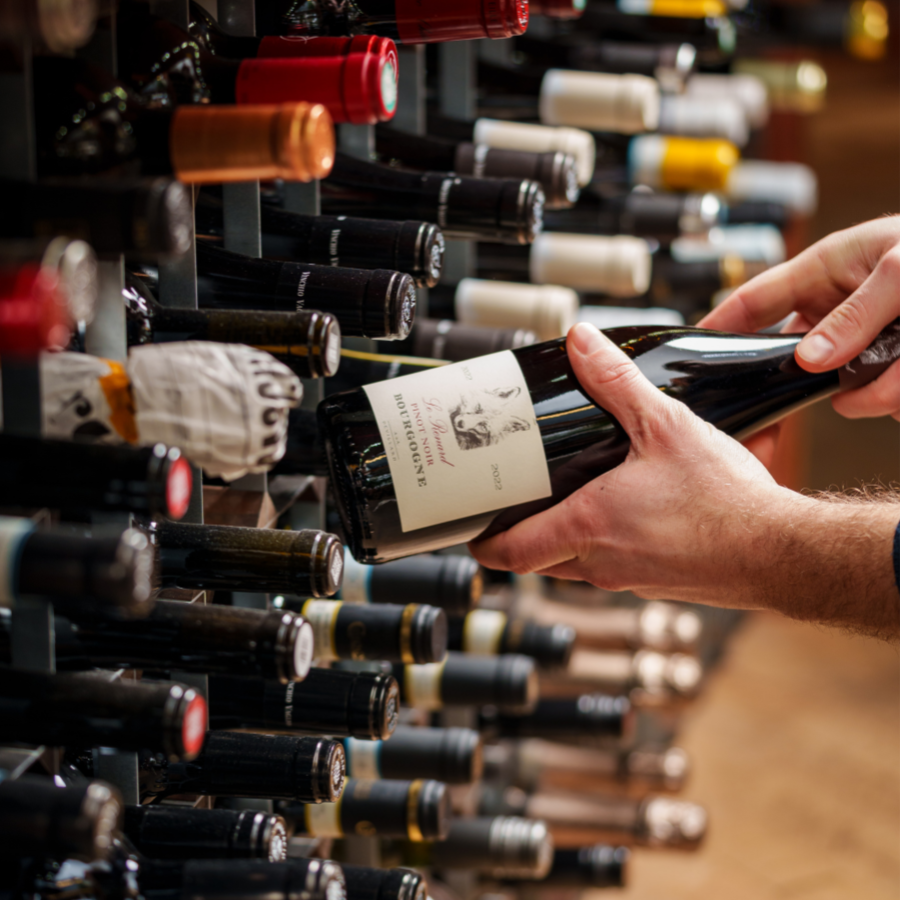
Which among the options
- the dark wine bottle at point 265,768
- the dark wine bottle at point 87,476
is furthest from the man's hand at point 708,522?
the dark wine bottle at point 87,476

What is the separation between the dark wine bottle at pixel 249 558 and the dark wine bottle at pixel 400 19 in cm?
31

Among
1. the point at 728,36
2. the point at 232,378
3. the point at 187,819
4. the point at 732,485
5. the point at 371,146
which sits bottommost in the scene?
the point at 187,819

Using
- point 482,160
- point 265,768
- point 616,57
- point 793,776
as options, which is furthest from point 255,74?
point 793,776

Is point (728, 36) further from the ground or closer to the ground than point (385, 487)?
further from the ground

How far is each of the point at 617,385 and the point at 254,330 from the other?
244 mm

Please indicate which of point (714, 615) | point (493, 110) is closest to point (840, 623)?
point (493, 110)

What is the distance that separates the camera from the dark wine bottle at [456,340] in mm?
778

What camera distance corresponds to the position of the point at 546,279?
980 mm

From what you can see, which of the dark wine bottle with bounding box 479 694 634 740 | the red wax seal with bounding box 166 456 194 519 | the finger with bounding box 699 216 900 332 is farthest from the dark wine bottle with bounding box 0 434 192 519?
the dark wine bottle with bounding box 479 694 634 740

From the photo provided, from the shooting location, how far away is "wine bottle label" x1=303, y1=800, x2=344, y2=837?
2.34ft

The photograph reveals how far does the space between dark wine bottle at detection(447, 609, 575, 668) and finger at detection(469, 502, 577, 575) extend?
0.23 m

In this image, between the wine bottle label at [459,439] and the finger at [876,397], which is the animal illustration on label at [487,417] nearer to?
the wine bottle label at [459,439]

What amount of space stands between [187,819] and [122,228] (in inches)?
11.9

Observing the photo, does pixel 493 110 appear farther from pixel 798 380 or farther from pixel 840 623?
pixel 840 623
